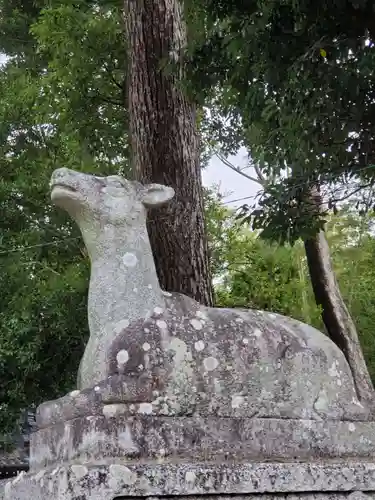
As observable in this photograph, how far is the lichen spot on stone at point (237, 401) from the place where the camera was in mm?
3146

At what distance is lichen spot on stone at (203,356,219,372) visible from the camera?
10.3 ft

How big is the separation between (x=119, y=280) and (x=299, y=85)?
2363 mm

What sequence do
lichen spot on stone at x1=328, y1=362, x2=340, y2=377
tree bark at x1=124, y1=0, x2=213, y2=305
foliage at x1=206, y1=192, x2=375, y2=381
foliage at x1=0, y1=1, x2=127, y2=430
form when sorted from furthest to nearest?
foliage at x1=206, y1=192, x2=375, y2=381 < foliage at x1=0, y1=1, x2=127, y2=430 < tree bark at x1=124, y1=0, x2=213, y2=305 < lichen spot on stone at x1=328, y1=362, x2=340, y2=377

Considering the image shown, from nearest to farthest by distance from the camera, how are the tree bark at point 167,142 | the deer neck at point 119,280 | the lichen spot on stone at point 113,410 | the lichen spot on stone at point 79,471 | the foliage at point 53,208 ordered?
the lichen spot on stone at point 79,471
the lichen spot on stone at point 113,410
the deer neck at point 119,280
the tree bark at point 167,142
the foliage at point 53,208

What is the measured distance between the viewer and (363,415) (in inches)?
A: 134

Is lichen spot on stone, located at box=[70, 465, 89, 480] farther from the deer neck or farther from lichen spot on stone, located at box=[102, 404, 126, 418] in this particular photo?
the deer neck

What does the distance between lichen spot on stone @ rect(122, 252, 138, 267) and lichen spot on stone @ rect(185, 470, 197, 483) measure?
0.98m

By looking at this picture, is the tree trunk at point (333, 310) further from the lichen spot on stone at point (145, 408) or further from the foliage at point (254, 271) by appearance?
the lichen spot on stone at point (145, 408)

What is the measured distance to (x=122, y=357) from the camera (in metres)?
3.07

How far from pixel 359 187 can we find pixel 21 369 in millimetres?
4381

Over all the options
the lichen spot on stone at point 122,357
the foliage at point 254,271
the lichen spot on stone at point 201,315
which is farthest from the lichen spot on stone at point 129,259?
the foliage at point 254,271

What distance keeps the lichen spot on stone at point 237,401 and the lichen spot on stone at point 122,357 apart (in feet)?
1.56

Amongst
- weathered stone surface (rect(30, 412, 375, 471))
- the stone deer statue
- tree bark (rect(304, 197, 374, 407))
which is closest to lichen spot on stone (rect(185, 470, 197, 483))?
weathered stone surface (rect(30, 412, 375, 471))

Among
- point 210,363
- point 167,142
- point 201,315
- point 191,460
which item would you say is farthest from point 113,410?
point 167,142
